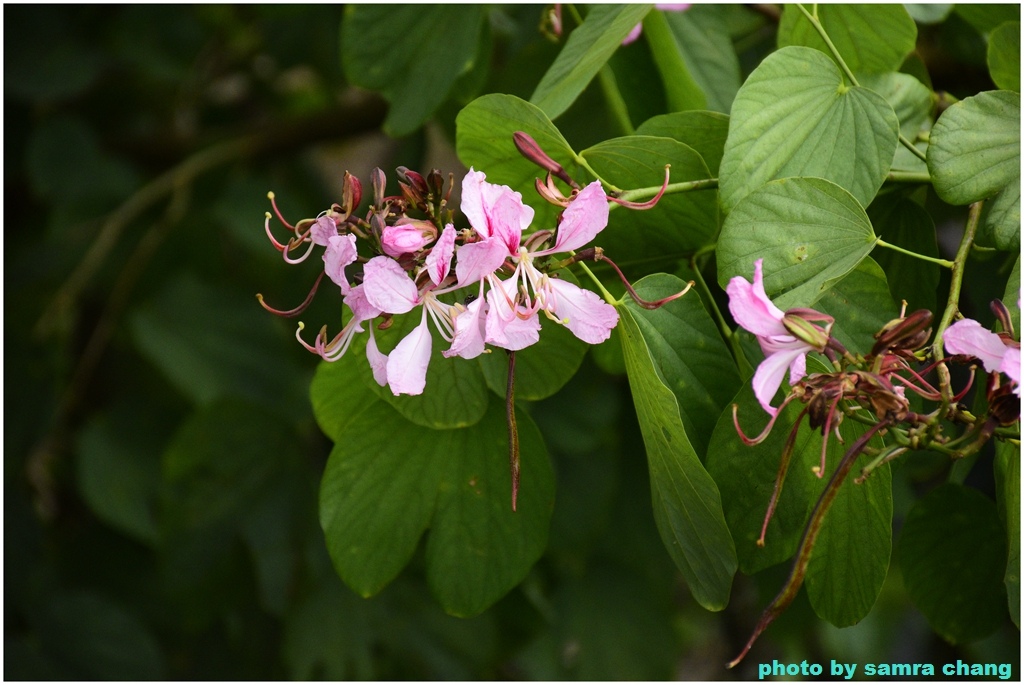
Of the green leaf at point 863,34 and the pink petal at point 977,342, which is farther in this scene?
the green leaf at point 863,34

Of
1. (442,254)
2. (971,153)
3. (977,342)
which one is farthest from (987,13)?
(442,254)

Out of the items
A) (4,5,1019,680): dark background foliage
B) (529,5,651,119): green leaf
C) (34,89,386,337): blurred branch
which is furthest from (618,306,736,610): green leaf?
(34,89,386,337): blurred branch

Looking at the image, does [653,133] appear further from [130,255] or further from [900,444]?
[130,255]

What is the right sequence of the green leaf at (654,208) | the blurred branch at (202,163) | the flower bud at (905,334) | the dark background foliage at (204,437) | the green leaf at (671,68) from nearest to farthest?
the flower bud at (905,334)
the green leaf at (654,208)
the green leaf at (671,68)
the dark background foliage at (204,437)
the blurred branch at (202,163)

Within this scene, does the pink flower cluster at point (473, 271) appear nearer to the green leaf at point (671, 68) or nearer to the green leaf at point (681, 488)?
the green leaf at point (681, 488)

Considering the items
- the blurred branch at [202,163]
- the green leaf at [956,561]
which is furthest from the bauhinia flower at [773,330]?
the blurred branch at [202,163]

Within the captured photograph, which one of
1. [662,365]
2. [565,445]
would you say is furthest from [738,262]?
[565,445]
